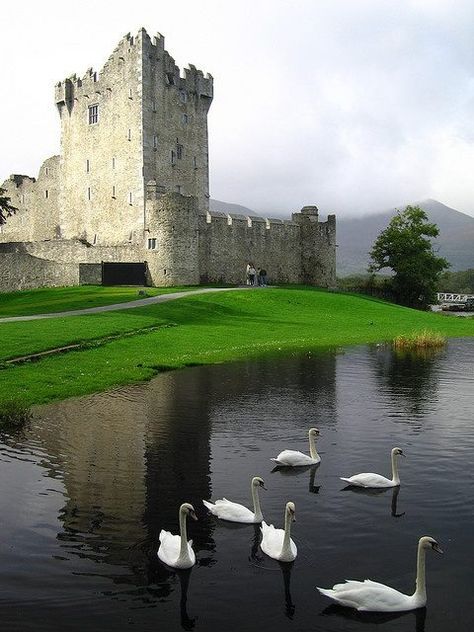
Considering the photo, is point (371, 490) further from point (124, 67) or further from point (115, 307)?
point (124, 67)

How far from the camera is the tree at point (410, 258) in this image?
76062 millimetres

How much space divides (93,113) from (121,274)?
19.1m

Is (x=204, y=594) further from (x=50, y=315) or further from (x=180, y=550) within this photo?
(x=50, y=315)

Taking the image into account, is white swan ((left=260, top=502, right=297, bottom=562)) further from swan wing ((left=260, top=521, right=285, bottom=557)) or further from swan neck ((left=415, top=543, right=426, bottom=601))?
swan neck ((left=415, top=543, right=426, bottom=601))

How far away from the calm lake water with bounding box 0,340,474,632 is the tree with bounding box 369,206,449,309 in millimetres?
57245

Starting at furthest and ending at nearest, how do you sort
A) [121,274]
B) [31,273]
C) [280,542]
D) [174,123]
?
[174,123]
[121,274]
[31,273]
[280,542]

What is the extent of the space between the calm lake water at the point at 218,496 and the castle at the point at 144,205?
37968 millimetres

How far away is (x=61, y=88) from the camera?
6831 centimetres

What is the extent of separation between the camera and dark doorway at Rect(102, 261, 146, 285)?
5609 centimetres

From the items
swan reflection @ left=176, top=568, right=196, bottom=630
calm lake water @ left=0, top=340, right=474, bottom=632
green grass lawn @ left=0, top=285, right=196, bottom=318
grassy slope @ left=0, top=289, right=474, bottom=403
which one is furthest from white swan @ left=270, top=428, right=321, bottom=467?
green grass lawn @ left=0, top=285, right=196, bottom=318

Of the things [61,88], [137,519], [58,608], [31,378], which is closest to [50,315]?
[31,378]

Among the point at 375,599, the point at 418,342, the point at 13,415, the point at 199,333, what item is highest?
the point at 199,333

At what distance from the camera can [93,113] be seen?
217 ft

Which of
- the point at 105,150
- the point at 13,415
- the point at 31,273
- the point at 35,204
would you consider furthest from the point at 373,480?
the point at 35,204
